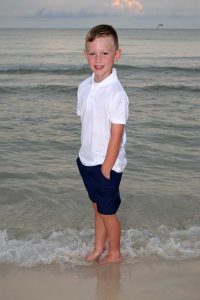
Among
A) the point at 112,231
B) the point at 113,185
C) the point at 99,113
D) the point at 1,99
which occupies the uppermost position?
the point at 99,113

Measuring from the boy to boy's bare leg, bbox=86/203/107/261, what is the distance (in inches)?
7.4

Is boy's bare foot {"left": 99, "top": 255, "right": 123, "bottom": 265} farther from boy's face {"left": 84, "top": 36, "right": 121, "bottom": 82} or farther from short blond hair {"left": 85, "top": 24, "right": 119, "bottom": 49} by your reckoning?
short blond hair {"left": 85, "top": 24, "right": 119, "bottom": 49}

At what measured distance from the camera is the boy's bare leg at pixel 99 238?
335cm

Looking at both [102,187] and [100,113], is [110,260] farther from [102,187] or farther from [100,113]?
[100,113]

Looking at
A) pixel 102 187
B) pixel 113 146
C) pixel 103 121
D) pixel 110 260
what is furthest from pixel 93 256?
pixel 103 121

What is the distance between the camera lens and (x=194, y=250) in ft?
11.5

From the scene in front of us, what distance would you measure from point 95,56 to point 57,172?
2.87 m

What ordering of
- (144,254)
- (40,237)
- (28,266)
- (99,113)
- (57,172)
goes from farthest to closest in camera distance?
(57,172) → (40,237) → (144,254) → (28,266) → (99,113)

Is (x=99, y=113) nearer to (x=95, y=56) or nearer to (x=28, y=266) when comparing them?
(x=95, y=56)

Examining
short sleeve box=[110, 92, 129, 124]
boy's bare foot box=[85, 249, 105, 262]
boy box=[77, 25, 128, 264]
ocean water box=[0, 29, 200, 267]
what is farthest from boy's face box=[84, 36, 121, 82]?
ocean water box=[0, 29, 200, 267]

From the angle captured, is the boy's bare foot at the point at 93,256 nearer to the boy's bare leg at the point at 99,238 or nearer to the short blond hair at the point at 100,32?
the boy's bare leg at the point at 99,238

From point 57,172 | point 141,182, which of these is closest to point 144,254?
point 141,182

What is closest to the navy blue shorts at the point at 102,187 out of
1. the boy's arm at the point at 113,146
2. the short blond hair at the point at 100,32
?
the boy's arm at the point at 113,146

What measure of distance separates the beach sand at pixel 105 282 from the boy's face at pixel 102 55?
137 centimetres
